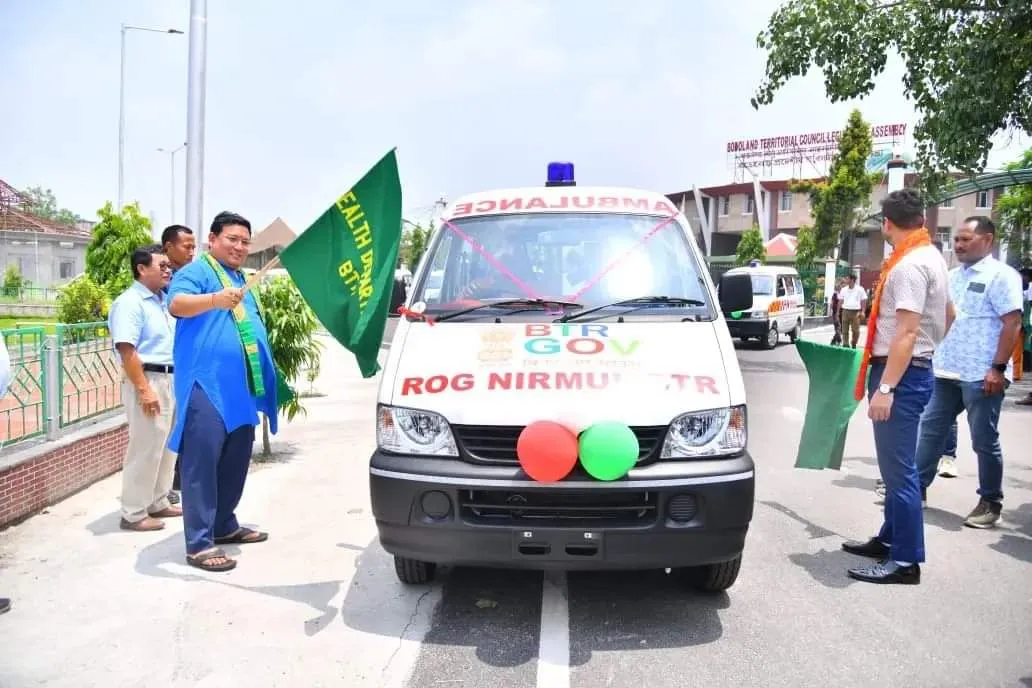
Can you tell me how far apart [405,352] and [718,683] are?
6.77ft

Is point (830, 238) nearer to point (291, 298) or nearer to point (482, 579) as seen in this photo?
point (291, 298)

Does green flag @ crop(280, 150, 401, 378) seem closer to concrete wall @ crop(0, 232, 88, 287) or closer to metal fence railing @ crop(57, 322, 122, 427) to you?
metal fence railing @ crop(57, 322, 122, 427)

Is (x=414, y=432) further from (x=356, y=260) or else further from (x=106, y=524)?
(x=106, y=524)

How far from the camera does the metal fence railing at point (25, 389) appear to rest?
5723mm

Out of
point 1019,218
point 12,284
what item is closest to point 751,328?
point 1019,218

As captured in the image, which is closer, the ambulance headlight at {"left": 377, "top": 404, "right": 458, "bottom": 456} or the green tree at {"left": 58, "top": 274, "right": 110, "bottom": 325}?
the ambulance headlight at {"left": 377, "top": 404, "right": 458, "bottom": 456}

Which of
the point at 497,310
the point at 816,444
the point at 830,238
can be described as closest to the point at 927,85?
the point at 816,444

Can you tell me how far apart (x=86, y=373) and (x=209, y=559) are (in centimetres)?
286

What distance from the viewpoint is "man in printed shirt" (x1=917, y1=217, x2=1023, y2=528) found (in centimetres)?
554

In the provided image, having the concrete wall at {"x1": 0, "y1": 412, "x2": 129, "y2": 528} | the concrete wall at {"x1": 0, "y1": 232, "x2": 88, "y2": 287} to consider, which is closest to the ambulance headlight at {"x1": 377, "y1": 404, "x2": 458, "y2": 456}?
the concrete wall at {"x1": 0, "y1": 412, "x2": 129, "y2": 528}

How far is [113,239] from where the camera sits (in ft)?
69.7

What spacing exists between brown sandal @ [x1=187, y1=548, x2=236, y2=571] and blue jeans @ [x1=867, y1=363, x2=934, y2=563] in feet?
12.0

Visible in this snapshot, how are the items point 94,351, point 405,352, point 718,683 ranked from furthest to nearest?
point 94,351
point 405,352
point 718,683

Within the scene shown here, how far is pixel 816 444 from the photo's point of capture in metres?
5.28
